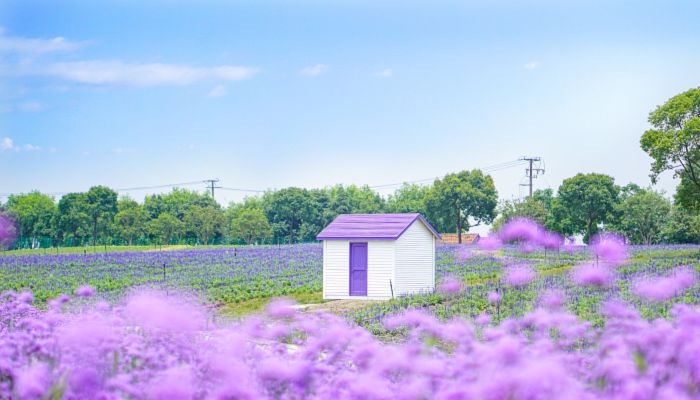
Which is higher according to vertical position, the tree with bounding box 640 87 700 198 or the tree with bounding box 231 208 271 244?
the tree with bounding box 640 87 700 198

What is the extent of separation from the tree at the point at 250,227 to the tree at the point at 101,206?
1534 cm

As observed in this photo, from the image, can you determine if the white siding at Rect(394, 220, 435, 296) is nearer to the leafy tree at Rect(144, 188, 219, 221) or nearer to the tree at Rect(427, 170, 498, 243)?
the tree at Rect(427, 170, 498, 243)

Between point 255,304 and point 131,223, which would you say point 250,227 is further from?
point 255,304

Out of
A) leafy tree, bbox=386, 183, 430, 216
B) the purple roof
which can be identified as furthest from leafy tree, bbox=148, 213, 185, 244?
the purple roof

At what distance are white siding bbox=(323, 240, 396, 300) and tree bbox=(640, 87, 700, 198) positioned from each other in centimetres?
1711

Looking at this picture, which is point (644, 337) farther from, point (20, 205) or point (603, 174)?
point (20, 205)

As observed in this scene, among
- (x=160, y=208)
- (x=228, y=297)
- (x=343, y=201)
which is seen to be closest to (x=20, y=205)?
(x=160, y=208)

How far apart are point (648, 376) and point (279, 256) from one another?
3611 centimetres

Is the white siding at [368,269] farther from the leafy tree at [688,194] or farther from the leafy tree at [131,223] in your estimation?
the leafy tree at [131,223]

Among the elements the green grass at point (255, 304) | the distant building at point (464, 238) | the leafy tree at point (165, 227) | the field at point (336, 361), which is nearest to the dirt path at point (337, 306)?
the green grass at point (255, 304)

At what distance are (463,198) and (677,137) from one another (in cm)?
3593

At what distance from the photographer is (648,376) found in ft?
12.2

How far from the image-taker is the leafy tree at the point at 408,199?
81.9m

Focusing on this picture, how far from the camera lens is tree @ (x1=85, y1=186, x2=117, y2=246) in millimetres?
74812
